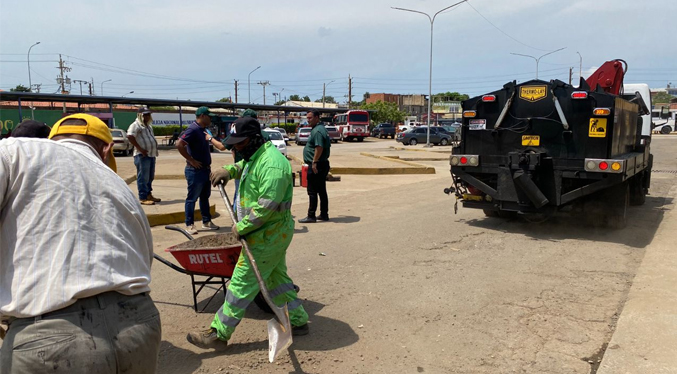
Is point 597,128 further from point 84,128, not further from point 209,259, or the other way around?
point 84,128

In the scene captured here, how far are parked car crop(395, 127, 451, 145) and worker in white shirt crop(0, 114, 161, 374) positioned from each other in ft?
125

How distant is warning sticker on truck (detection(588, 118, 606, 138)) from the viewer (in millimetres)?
6984

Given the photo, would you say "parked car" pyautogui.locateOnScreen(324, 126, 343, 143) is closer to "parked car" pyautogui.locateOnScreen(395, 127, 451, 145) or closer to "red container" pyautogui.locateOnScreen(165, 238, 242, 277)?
"parked car" pyautogui.locateOnScreen(395, 127, 451, 145)

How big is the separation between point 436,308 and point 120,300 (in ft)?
10.8

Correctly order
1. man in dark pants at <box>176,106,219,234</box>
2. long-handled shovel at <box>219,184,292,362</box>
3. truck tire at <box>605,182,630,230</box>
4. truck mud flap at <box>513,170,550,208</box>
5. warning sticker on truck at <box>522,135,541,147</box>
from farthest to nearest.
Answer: truck tire at <box>605,182,630,230</box> → warning sticker on truck at <box>522,135,541,147</box> → man in dark pants at <box>176,106,219,234</box> → truck mud flap at <box>513,170,550,208</box> → long-handled shovel at <box>219,184,292,362</box>

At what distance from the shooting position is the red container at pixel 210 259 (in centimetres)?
400

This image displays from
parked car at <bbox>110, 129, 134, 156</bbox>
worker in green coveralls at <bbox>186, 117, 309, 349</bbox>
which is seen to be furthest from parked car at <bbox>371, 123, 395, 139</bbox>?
worker in green coveralls at <bbox>186, 117, 309, 349</bbox>

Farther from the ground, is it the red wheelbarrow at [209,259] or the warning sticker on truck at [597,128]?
the warning sticker on truck at [597,128]

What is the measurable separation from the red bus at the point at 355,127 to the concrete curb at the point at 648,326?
39.9m

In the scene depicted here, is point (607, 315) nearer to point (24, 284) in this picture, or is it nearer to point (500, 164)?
point (500, 164)

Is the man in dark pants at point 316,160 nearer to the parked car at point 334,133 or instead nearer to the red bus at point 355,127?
the parked car at point 334,133

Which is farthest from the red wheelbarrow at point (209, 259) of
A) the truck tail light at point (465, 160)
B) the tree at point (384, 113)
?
the tree at point (384, 113)

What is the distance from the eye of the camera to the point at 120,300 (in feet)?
6.40

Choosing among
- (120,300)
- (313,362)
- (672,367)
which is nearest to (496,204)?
(672,367)
